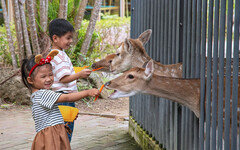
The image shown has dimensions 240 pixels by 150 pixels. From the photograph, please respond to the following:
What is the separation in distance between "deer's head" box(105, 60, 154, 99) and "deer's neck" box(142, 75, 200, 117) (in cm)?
7

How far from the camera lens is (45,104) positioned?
12.0ft

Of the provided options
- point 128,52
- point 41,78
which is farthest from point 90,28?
point 41,78

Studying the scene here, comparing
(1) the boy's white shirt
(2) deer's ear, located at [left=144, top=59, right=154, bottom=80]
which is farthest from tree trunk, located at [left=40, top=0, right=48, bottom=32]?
(2) deer's ear, located at [left=144, top=59, right=154, bottom=80]

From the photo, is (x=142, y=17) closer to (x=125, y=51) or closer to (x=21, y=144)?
(x=125, y=51)

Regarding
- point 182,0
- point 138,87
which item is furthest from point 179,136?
point 182,0

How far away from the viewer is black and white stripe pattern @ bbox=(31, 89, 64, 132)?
3666mm

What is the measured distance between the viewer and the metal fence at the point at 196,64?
2.91m

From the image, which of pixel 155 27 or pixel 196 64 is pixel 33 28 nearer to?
pixel 155 27

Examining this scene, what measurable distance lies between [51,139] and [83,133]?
273 centimetres

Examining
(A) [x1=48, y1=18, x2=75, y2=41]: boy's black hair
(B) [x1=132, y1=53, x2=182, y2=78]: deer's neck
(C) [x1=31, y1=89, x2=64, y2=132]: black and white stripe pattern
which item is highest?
(A) [x1=48, y1=18, x2=75, y2=41]: boy's black hair

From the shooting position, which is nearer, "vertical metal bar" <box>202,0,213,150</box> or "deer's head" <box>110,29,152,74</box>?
"vertical metal bar" <box>202,0,213,150</box>

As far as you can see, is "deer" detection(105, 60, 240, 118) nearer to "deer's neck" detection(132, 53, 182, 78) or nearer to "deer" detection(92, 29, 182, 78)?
"deer's neck" detection(132, 53, 182, 78)

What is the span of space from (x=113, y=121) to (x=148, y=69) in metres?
3.44

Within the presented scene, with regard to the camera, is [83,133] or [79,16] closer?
[83,133]
